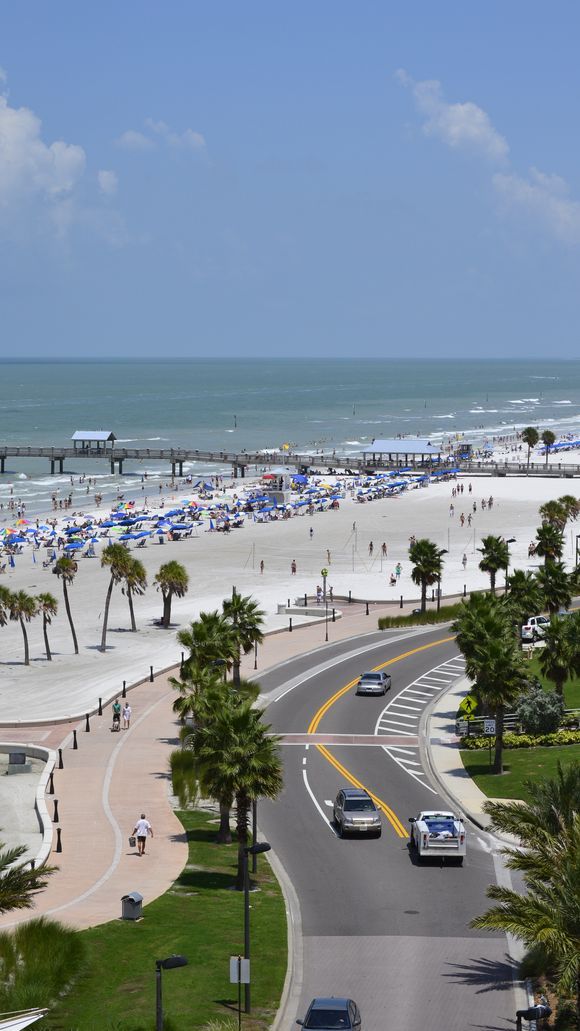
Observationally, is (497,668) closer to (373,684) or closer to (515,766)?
(515,766)

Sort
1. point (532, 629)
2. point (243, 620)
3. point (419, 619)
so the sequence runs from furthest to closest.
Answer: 1. point (419, 619)
2. point (532, 629)
3. point (243, 620)

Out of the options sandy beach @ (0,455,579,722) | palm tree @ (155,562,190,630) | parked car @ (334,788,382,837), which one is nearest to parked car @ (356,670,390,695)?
sandy beach @ (0,455,579,722)

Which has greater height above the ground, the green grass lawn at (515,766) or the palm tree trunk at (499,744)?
the palm tree trunk at (499,744)

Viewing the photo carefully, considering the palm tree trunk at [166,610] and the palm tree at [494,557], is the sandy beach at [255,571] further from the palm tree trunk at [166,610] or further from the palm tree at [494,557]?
the palm tree at [494,557]

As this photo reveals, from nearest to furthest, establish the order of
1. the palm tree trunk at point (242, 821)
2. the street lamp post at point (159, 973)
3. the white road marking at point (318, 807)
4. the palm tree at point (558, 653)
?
the street lamp post at point (159, 973) < the palm tree trunk at point (242, 821) < the white road marking at point (318, 807) < the palm tree at point (558, 653)

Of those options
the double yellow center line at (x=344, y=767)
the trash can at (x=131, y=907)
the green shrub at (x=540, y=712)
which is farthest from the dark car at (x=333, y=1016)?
the green shrub at (x=540, y=712)

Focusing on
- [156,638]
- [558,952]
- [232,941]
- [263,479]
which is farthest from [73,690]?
[263,479]

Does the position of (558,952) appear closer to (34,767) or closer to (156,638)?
(34,767)

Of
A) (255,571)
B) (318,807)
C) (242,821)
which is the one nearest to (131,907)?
(242,821)
